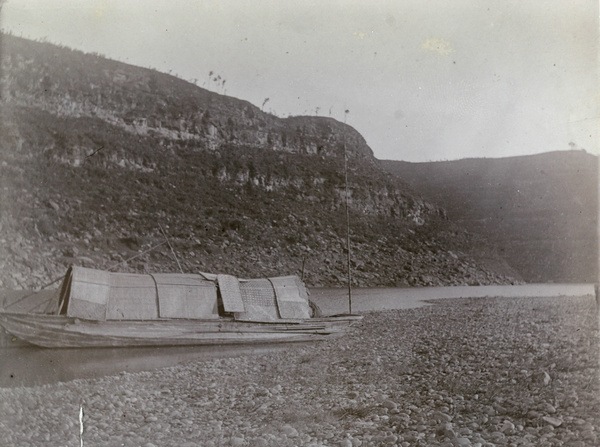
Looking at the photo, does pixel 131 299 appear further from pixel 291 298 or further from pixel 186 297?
pixel 291 298

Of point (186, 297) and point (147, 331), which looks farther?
point (186, 297)

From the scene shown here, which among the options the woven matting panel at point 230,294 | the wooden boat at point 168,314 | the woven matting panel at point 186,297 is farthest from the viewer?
the woven matting panel at point 230,294

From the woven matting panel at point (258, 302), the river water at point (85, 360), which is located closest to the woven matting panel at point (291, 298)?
the woven matting panel at point (258, 302)

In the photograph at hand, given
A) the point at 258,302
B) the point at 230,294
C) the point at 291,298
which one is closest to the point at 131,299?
the point at 230,294

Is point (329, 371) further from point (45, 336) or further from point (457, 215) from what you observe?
point (457, 215)

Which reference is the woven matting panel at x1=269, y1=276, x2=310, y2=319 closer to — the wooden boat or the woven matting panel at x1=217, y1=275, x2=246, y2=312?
the wooden boat

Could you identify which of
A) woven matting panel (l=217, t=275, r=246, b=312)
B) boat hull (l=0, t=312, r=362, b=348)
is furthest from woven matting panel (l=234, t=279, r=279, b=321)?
boat hull (l=0, t=312, r=362, b=348)

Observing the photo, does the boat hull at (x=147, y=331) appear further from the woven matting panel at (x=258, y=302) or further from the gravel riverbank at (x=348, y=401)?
the gravel riverbank at (x=348, y=401)
